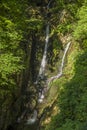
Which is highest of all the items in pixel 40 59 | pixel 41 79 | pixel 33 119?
pixel 40 59

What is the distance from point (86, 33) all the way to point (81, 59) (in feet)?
16.6

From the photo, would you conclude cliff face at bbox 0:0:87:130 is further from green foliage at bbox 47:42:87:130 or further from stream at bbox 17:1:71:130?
stream at bbox 17:1:71:130

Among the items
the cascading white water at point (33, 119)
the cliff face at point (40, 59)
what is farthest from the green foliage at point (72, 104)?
the cascading white water at point (33, 119)

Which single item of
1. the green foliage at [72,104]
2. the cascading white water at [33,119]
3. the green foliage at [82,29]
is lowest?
the cascading white water at [33,119]

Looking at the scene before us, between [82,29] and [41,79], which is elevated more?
[82,29]

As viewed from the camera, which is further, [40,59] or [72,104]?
[40,59]

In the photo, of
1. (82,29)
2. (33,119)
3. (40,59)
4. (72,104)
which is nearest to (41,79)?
(40,59)

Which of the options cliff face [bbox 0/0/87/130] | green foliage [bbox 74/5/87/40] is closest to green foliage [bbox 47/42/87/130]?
cliff face [bbox 0/0/87/130]

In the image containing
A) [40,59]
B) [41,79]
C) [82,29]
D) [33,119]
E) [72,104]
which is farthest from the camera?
[40,59]

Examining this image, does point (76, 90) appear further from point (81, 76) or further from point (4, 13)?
point (4, 13)

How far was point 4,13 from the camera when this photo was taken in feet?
52.9

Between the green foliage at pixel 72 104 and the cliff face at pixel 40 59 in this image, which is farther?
the cliff face at pixel 40 59

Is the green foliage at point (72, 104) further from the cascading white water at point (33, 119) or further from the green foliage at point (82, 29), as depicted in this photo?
the cascading white water at point (33, 119)

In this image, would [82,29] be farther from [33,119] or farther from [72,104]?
[72,104]
